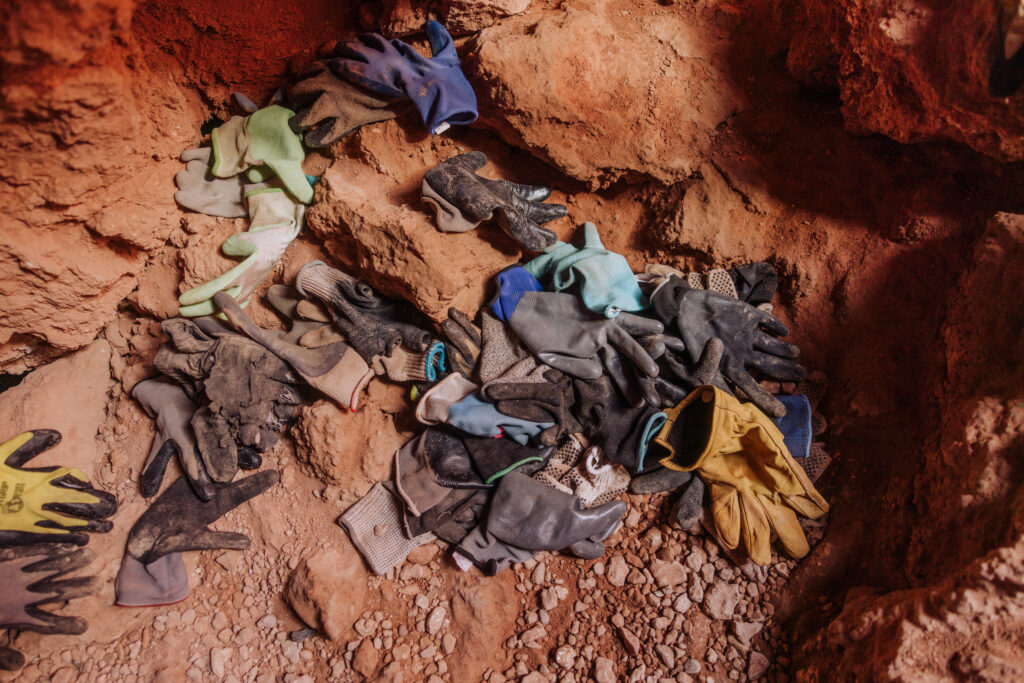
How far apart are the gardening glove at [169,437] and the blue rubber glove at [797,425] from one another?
187 cm

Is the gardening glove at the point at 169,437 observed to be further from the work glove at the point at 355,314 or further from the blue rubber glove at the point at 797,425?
the blue rubber glove at the point at 797,425

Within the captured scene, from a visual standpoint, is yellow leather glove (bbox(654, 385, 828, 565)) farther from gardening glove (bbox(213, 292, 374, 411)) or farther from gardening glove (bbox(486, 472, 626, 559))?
gardening glove (bbox(213, 292, 374, 411))

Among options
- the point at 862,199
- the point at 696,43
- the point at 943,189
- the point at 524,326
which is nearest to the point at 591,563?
the point at 524,326

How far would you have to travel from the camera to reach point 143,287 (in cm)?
201

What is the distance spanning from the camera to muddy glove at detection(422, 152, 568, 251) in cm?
176

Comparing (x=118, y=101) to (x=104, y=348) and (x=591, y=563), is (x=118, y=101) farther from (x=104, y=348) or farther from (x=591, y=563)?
(x=591, y=563)

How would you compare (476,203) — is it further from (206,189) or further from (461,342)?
(206,189)

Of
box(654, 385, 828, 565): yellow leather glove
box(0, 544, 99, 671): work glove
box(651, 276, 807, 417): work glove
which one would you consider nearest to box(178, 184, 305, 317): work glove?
box(0, 544, 99, 671): work glove

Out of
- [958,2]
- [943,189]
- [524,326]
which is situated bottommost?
[524,326]

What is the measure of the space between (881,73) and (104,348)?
2.66 metres

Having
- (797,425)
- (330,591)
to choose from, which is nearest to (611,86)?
(797,425)

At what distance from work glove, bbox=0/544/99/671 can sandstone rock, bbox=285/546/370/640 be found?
0.63 m

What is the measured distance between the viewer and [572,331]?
1842mm

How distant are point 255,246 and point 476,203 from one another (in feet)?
2.50
